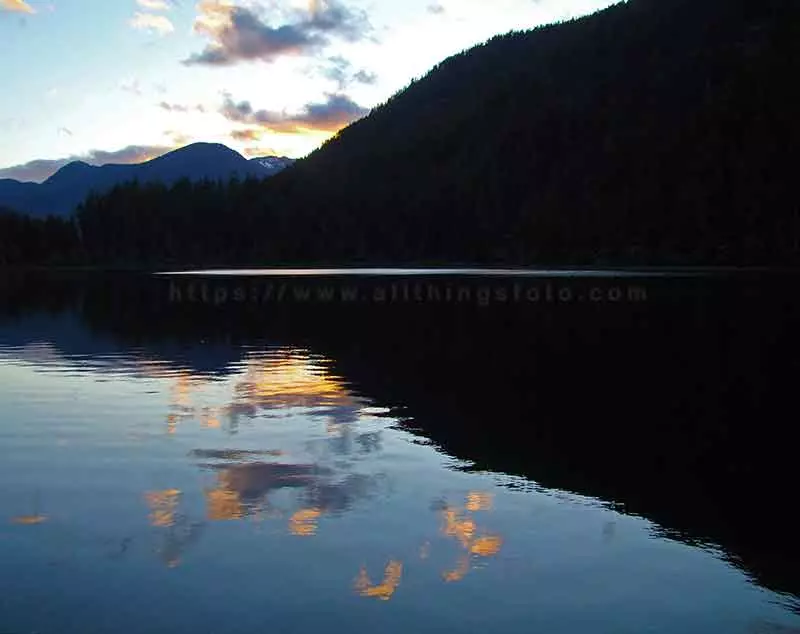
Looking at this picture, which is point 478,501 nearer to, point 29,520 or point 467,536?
point 467,536

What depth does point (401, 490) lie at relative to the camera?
1529 cm

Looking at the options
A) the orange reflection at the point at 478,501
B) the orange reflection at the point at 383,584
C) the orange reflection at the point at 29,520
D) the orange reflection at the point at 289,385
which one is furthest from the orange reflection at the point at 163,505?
the orange reflection at the point at 289,385

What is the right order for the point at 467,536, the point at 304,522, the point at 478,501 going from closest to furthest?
1. the point at 467,536
2. the point at 304,522
3. the point at 478,501

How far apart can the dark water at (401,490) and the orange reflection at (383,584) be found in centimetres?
4

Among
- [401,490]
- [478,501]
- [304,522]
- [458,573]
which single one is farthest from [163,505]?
[458,573]

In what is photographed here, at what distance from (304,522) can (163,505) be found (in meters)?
2.49

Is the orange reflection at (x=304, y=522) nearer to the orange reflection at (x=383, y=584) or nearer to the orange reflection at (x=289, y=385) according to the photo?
the orange reflection at (x=383, y=584)

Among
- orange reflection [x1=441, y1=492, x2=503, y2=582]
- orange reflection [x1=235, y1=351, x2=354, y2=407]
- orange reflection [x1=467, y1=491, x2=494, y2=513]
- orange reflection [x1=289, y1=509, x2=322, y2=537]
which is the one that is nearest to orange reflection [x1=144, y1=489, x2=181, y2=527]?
orange reflection [x1=289, y1=509, x2=322, y2=537]

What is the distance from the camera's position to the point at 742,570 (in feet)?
38.8

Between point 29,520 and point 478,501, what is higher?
point 29,520

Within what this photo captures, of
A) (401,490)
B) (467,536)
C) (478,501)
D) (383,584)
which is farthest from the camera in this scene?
(401,490)

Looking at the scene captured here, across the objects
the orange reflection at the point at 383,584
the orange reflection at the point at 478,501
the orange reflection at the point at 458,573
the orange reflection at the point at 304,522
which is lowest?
the orange reflection at the point at 478,501

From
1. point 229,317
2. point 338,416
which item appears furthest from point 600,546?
point 229,317

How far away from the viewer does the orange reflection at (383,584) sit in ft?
34.8
